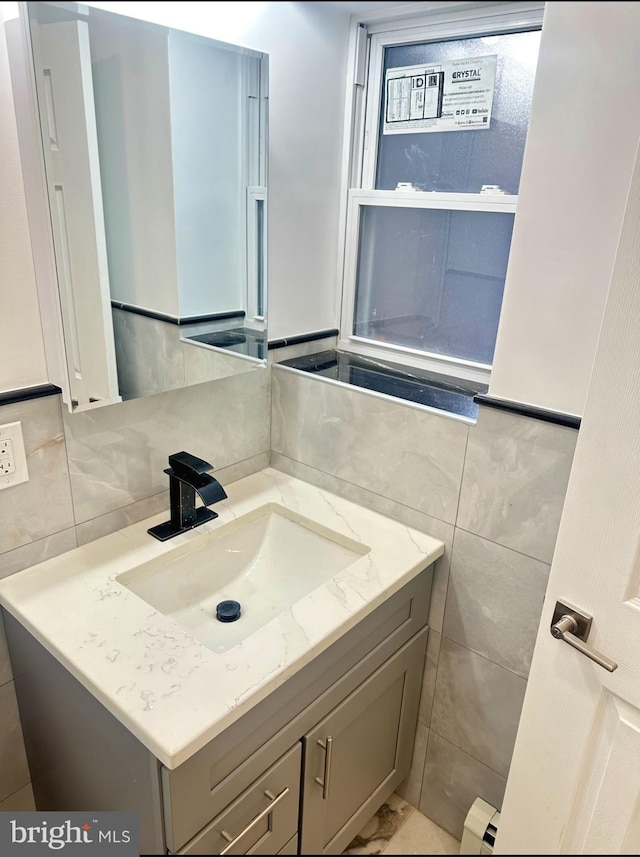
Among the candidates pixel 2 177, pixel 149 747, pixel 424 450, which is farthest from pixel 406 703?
pixel 2 177

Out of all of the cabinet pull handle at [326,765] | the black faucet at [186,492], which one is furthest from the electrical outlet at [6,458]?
the cabinet pull handle at [326,765]

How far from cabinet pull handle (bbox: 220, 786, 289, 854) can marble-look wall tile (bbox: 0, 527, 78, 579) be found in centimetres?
63

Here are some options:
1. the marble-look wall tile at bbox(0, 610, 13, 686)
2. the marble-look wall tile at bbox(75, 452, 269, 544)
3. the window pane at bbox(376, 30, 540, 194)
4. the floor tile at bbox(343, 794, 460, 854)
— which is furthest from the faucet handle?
the floor tile at bbox(343, 794, 460, 854)

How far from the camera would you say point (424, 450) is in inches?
53.1

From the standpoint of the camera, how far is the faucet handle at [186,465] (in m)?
1.29

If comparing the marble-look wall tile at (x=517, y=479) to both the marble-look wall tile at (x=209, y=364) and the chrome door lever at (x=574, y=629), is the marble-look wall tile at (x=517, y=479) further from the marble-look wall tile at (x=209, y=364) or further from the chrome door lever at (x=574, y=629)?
the marble-look wall tile at (x=209, y=364)

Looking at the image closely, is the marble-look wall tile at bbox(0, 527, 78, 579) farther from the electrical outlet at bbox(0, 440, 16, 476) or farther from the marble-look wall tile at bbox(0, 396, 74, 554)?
the electrical outlet at bbox(0, 440, 16, 476)

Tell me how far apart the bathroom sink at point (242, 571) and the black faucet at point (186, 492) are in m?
0.05

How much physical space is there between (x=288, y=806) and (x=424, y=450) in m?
0.80

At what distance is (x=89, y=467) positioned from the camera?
4.13 feet

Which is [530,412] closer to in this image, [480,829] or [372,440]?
[372,440]

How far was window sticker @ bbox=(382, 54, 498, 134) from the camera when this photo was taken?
1.37 metres

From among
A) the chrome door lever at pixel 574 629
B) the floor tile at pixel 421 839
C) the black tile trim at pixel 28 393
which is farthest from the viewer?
the floor tile at pixel 421 839

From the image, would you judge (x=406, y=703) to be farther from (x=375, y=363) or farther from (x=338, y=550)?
(x=375, y=363)
